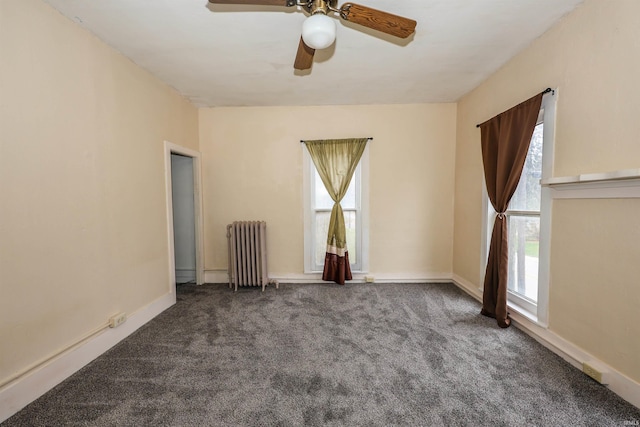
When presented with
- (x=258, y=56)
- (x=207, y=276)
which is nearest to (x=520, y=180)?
(x=258, y=56)

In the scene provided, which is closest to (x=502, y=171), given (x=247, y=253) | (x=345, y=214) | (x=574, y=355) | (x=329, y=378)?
(x=574, y=355)

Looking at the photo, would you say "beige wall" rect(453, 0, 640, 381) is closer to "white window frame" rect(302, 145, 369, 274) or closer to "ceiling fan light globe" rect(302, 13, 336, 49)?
"ceiling fan light globe" rect(302, 13, 336, 49)

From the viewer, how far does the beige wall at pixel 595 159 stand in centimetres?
139

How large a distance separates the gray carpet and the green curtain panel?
35.3 inches

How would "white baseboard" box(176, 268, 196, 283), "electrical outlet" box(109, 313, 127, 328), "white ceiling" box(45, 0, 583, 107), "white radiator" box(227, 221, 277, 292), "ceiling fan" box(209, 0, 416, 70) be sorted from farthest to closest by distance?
"white baseboard" box(176, 268, 196, 283) < "white radiator" box(227, 221, 277, 292) < "electrical outlet" box(109, 313, 127, 328) < "white ceiling" box(45, 0, 583, 107) < "ceiling fan" box(209, 0, 416, 70)

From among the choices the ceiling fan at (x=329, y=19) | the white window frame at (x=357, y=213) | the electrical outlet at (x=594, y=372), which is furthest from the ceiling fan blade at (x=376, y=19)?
the electrical outlet at (x=594, y=372)

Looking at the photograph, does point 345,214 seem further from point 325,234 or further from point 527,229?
point 527,229

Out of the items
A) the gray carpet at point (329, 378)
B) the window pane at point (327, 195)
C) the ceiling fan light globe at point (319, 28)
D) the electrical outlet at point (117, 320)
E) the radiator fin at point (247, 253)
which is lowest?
the gray carpet at point (329, 378)

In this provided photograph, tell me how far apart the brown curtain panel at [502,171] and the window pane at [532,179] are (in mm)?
119

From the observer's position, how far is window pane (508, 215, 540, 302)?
2.12 m

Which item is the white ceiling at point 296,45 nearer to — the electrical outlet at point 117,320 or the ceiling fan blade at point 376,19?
the ceiling fan blade at point 376,19

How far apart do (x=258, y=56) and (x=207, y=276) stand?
2879 mm

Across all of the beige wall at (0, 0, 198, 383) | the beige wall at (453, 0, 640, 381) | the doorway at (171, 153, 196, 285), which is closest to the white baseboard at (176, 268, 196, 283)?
the doorway at (171, 153, 196, 285)

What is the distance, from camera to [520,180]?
88.7 inches
